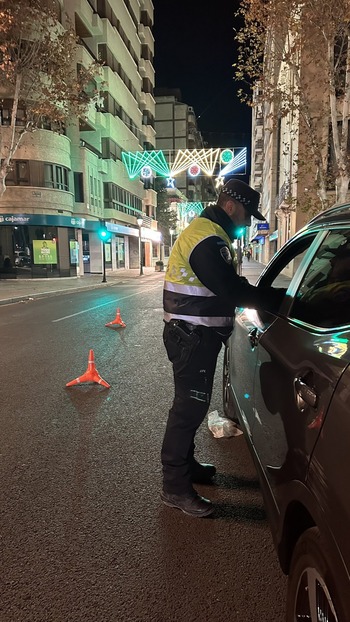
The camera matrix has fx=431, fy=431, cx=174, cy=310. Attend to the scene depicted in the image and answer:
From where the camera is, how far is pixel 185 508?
2.72m

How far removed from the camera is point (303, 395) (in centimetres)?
151

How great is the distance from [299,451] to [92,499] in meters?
1.87

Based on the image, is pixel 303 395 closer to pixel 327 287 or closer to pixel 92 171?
pixel 327 287

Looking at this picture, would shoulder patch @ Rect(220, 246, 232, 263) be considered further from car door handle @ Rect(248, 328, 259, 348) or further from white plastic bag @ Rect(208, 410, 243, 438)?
white plastic bag @ Rect(208, 410, 243, 438)

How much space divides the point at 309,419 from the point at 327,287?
3.53 ft

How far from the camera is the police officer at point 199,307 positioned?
8.15 feet

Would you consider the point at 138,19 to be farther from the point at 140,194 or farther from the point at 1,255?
the point at 1,255

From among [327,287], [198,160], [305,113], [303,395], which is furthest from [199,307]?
[198,160]

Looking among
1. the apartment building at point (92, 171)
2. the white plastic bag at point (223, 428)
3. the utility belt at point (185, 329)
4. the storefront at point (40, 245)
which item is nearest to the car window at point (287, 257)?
the utility belt at point (185, 329)

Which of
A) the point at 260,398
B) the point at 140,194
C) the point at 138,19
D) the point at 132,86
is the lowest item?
the point at 260,398

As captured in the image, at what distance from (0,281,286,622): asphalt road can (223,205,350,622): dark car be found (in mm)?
537

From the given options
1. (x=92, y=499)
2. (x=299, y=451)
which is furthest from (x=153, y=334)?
(x=299, y=451)

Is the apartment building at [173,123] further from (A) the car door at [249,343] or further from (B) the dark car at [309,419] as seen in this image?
(B) the dark car at [309,419]

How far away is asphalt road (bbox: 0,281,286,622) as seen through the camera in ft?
6.70
